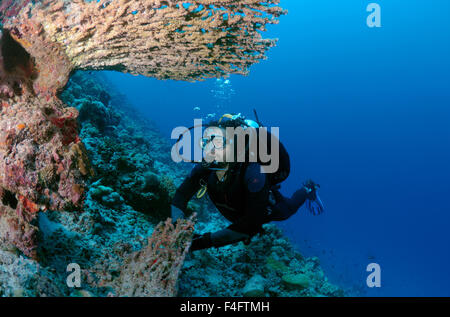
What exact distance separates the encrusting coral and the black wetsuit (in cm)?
161

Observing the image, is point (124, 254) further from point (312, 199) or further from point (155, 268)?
point (312, 199)

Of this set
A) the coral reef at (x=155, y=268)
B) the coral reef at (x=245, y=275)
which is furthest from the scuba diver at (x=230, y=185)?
the coral reef at (x=155, y=268)

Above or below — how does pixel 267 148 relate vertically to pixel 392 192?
below

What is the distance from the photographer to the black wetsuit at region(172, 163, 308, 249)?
3025 millimetres

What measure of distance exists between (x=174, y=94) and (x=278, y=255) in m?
157

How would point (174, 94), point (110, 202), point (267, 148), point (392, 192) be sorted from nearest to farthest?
1. point (267, 148)
2. point (110, 202)
3. point (392, 192)
4. point (174, 94)

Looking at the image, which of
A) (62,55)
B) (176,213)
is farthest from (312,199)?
(62,55)

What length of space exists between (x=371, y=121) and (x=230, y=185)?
8871 cm

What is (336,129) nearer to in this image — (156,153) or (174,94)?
(156,153)

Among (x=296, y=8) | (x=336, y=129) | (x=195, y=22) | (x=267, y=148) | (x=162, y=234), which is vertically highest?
(x=296, y=8)

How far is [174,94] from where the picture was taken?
496ft

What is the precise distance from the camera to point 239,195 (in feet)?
11.0

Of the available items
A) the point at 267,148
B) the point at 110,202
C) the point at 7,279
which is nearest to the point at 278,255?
the point at 267,148

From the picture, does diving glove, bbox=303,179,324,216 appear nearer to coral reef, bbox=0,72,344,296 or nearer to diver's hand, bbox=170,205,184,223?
coral reef, bbox=0,72,344,296
